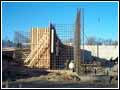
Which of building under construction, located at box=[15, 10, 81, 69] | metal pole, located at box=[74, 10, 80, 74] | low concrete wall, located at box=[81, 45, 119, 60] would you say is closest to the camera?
metal pole, located at box=[74, 10, 80, 74]

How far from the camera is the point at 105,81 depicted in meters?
16.6

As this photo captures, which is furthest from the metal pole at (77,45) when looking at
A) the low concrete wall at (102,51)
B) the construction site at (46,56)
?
the low concrete wall at (102,51)

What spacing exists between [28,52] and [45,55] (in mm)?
2941

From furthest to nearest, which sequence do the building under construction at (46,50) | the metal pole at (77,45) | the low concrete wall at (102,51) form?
the low concrete wall at (102,51) → the building under construction at (46,50) → the metal pole at (77,45)

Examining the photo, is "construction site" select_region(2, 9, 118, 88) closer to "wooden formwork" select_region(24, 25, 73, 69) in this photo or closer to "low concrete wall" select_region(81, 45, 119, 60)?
"wooden formwork" select_region(24, 25, 73, 69)

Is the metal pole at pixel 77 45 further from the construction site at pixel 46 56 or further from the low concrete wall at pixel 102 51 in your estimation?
the low concrete wall at pixel 102 51

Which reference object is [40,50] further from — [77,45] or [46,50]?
[77,45]

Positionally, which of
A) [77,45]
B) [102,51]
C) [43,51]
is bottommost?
[102,51]

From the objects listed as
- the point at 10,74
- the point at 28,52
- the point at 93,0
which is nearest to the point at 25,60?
the point at 28,52

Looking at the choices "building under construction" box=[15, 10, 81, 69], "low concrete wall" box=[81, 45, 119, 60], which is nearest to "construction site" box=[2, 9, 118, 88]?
"building under construction" box=[15, 10, 81, 69]

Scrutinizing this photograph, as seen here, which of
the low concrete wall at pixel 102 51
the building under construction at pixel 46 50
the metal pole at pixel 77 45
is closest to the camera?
the metal pole at pixel 77 45

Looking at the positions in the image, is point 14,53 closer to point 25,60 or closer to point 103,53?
point 25,60

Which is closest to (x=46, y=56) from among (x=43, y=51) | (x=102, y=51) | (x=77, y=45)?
(x=43, y=51)

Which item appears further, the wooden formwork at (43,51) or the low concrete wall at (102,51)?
the low concrete wall at (102,51)
